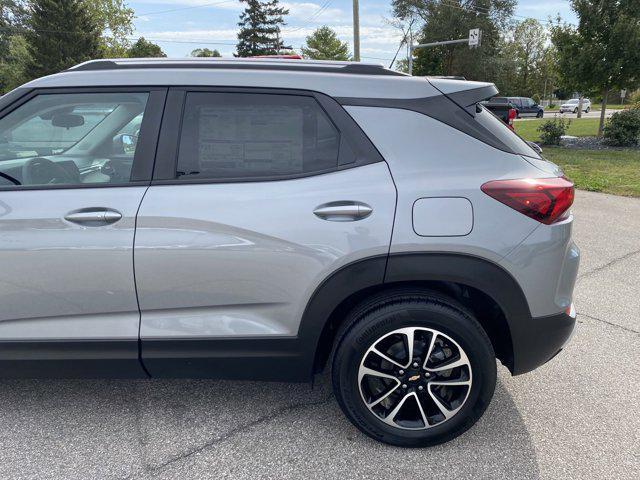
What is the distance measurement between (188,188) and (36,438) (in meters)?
1.49

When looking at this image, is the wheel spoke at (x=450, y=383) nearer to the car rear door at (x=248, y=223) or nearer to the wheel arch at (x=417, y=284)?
the wheel arch at (x=417, y=284)

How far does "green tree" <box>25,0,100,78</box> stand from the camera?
120 ft

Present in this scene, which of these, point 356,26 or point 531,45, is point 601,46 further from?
point 531,45

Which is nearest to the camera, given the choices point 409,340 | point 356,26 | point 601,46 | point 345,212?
point 345,212

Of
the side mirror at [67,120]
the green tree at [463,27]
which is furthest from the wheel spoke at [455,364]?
the green tree at [463,27]

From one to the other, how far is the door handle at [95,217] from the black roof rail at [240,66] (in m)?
0.74

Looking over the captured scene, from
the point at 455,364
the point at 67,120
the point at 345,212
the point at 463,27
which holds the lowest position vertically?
the point at 455,364

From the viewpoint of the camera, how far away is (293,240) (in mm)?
2148

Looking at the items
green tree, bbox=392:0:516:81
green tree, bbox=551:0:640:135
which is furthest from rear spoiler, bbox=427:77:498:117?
green tree, bbox=392:0:516:81

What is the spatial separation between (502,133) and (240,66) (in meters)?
1.31

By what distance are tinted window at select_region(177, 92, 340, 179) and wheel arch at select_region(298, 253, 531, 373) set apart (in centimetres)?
56

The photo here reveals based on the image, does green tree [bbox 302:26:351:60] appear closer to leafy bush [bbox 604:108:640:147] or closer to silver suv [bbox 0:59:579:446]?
leafy bush [bbox 604:108:640:147]

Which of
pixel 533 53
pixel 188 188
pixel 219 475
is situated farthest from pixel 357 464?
pixel 533 53

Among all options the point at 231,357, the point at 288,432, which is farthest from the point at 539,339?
the point at 231,357
